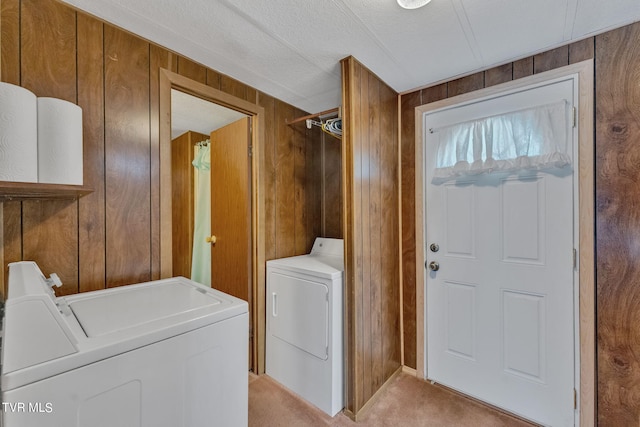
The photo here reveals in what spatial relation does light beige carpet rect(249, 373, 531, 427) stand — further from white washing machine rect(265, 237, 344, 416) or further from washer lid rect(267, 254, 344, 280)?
washer lid rect(267, 254, 344, 280)

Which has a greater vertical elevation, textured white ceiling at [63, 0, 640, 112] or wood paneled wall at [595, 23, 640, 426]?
textured white ceiling at [63, 0, 640, 112]


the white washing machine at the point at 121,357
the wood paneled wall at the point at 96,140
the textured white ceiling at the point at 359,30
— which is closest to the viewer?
the white washing machine at the point at 121,357

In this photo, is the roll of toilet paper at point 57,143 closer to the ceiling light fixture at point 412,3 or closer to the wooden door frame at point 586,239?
the ceiling light fixture at point 412,3

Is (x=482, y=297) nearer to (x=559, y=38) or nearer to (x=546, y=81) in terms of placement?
(x=546, y=81)

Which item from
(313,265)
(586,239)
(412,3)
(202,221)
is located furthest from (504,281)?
(202,221)

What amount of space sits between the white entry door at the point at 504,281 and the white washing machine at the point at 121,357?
59.2 inches

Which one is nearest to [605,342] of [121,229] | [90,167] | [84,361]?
[84,361]

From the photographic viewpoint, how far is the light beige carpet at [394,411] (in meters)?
1.64

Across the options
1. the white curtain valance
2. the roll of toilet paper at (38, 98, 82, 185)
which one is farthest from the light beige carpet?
the roll of toilet paper at (38, 98, 82, 185)

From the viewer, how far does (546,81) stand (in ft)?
5.18

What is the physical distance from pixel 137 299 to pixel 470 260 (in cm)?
195

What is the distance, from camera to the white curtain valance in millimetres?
1536

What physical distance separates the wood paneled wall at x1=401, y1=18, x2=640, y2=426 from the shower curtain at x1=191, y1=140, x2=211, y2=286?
119 inches

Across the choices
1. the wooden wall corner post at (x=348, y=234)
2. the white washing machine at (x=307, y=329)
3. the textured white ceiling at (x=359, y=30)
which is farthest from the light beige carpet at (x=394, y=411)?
the textured white ceiling at (x=359, y=30)
